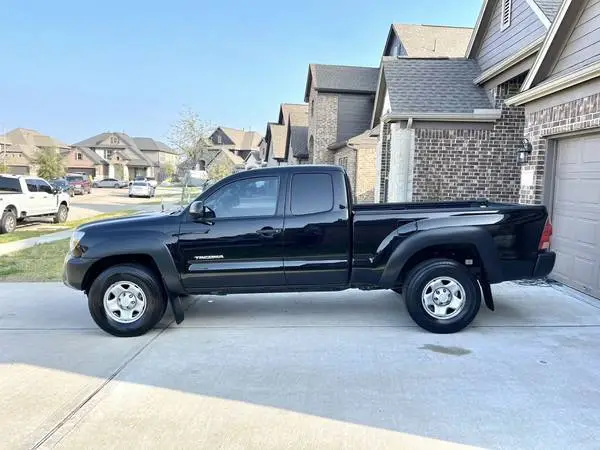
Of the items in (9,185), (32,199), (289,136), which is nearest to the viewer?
(9,185)

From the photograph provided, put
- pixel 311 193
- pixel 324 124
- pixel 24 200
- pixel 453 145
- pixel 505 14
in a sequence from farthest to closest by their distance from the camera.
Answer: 1. pixel 324 124
2. pixel 24 200
3. pixel 505 14
4. pixel 453 145
5. pixel 311 193

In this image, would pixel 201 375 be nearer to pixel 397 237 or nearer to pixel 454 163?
pixel 397 237

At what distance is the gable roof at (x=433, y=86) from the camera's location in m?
11.3

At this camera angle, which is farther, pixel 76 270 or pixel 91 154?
pixel 91 154

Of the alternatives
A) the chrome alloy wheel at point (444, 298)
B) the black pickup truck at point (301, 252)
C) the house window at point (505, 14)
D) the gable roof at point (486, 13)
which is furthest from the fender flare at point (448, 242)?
the house window at point (505, 14)

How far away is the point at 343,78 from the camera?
2677 cm

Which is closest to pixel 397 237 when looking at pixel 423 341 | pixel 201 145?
pixel 423 341

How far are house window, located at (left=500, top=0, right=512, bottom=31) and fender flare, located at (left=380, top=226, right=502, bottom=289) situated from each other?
29.4ft

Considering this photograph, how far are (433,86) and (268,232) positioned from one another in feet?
27.1

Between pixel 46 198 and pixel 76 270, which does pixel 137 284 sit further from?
pixel 46 198

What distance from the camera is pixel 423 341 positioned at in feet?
17.2

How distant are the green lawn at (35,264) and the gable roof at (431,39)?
17.7 metres

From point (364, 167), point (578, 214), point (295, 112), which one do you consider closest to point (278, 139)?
point (295, 112)

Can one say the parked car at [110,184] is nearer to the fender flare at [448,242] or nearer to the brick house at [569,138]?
the brick house at [569,138]
